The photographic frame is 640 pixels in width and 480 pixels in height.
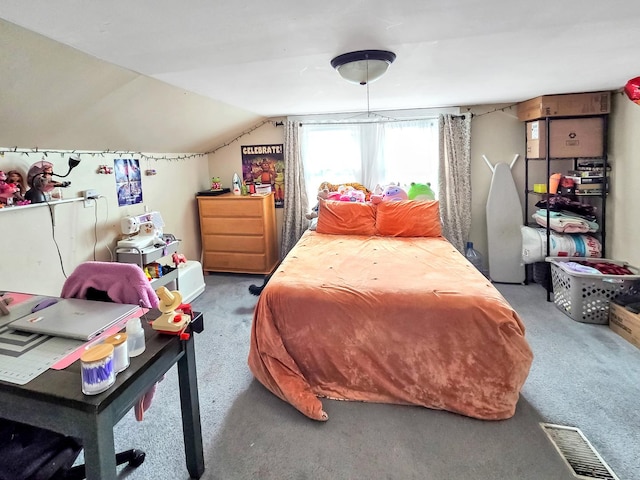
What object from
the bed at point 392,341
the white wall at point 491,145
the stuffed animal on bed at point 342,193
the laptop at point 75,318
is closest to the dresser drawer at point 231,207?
the stuffed animal on bed at point 342,193

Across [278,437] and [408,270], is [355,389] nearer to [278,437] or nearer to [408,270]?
[278,437]

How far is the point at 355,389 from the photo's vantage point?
199 cm

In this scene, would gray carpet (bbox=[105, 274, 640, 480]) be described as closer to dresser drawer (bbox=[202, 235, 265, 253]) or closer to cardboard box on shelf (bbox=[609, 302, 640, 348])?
cardboard box on shelf (bbox=[609, 302, 640, 348])

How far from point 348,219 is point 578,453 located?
91.0 inches

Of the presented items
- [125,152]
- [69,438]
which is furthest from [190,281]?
[69,438]

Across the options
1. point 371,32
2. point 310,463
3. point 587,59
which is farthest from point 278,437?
point 587,59

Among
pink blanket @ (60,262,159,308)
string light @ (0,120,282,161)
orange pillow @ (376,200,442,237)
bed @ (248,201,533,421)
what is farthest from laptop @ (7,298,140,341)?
orange pillow @ (376,200,442,237)

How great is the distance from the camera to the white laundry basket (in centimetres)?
340

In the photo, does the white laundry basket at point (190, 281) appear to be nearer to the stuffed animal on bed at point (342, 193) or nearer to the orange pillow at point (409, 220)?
the stuffed animal on bed at point (342, 193)

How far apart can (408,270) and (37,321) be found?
1.87m

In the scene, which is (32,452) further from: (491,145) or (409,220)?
(491,145)

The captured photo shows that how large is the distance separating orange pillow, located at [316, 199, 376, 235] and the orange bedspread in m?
1.19

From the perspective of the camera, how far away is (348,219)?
11.1ft

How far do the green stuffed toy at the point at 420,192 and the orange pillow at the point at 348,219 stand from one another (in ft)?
2.04
